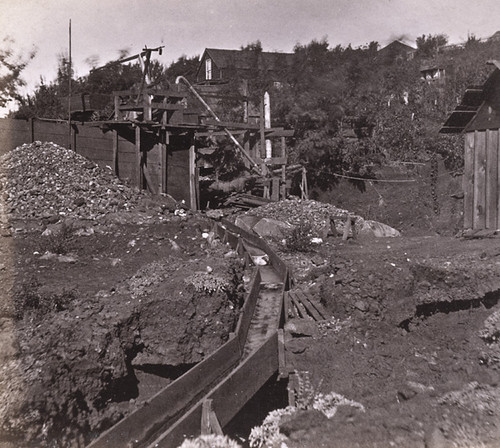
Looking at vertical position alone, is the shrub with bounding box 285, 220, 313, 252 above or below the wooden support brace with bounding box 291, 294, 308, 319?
above

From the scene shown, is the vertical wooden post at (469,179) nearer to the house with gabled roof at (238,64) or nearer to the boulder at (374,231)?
the boulder at (374,231)

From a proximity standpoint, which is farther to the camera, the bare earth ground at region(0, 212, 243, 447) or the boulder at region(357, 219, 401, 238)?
the boulder at region(357, 219, 401, 238)

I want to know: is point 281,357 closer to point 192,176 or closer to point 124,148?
point 124,148

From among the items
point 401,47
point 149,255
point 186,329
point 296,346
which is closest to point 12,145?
point 149,255

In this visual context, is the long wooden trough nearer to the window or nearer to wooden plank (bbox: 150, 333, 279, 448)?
wooden plank (bbox: 150, 333, 279, 448)

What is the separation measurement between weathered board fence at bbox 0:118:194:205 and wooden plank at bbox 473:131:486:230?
34.2 ft

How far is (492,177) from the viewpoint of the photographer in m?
10.2

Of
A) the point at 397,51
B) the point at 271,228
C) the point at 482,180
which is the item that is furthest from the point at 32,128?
the point at 397,51

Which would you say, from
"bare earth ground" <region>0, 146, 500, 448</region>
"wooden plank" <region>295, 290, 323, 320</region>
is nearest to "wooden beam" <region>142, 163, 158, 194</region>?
"bare earth ground" <region>0, 146, 500, 448</region>

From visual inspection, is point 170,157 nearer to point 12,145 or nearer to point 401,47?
point 12,145

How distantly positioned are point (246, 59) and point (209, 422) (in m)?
46.0

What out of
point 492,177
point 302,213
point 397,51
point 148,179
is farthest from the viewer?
point 397,51

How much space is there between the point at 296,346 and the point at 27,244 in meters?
7.21

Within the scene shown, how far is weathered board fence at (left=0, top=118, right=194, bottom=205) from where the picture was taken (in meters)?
15.4
